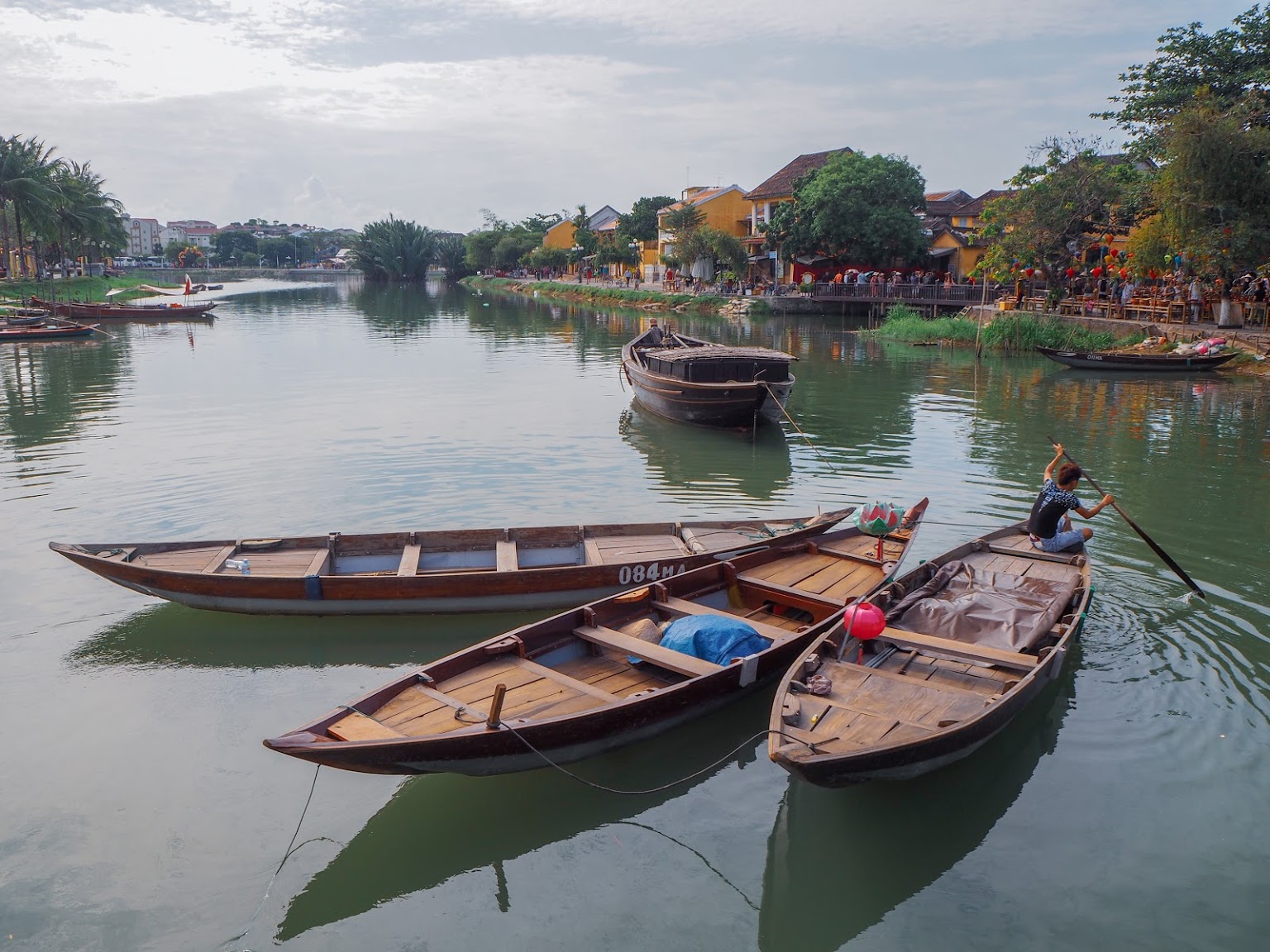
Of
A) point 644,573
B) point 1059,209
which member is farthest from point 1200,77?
point 644,573

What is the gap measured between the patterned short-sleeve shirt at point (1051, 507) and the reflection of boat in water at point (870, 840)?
104 inches

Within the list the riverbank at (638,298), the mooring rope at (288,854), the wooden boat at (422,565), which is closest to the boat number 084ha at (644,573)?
the wooden boat at (422,565)

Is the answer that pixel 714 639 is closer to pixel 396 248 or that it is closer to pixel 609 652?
pixel 609 652

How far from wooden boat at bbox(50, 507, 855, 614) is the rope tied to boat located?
234cm

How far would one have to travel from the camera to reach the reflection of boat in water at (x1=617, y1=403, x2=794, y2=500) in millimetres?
14508

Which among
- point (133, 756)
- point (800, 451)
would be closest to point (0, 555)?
point (133, 756)

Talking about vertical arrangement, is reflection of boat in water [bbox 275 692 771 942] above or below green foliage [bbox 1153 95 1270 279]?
below

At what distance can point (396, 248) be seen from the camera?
99.9 m

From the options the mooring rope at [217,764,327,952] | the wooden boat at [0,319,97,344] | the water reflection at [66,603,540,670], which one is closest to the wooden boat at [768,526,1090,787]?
the mooring rope at [217,764,327,952]

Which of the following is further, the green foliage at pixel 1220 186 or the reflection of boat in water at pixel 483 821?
the green foliage at pixel 1220 186

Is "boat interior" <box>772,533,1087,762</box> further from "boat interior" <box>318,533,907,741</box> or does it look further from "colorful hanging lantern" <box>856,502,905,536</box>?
"colorful hanging lantern" <box>856,502,905,536</box>

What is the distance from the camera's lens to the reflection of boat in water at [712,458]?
47.6 feet

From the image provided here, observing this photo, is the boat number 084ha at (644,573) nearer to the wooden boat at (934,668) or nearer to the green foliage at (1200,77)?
the wooden boat at (934,668)

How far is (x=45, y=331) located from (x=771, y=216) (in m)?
39.3
